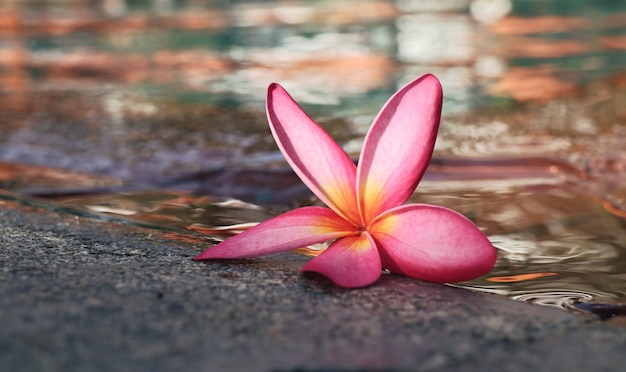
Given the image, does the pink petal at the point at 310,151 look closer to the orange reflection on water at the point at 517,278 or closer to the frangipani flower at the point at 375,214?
the frangipani flower at the point at 375,214

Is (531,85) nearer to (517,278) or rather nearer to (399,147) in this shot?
(517,278)

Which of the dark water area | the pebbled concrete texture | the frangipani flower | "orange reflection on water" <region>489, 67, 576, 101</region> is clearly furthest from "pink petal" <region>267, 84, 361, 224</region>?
"orange reflection on water" <region>489, 67, 576, 101</region>

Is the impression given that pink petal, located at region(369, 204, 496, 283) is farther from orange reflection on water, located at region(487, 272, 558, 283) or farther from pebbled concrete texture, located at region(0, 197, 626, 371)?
orange reflection on water, located at region(487, 272, 558, 283)

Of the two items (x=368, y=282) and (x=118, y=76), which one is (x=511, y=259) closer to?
(x=368, y=282)

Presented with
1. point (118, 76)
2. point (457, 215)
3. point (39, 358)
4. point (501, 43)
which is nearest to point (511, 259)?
point (457, 215)

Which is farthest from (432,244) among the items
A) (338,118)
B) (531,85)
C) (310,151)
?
(531,85)

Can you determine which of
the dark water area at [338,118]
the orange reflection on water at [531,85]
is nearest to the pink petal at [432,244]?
the dark water area at [338,118]
